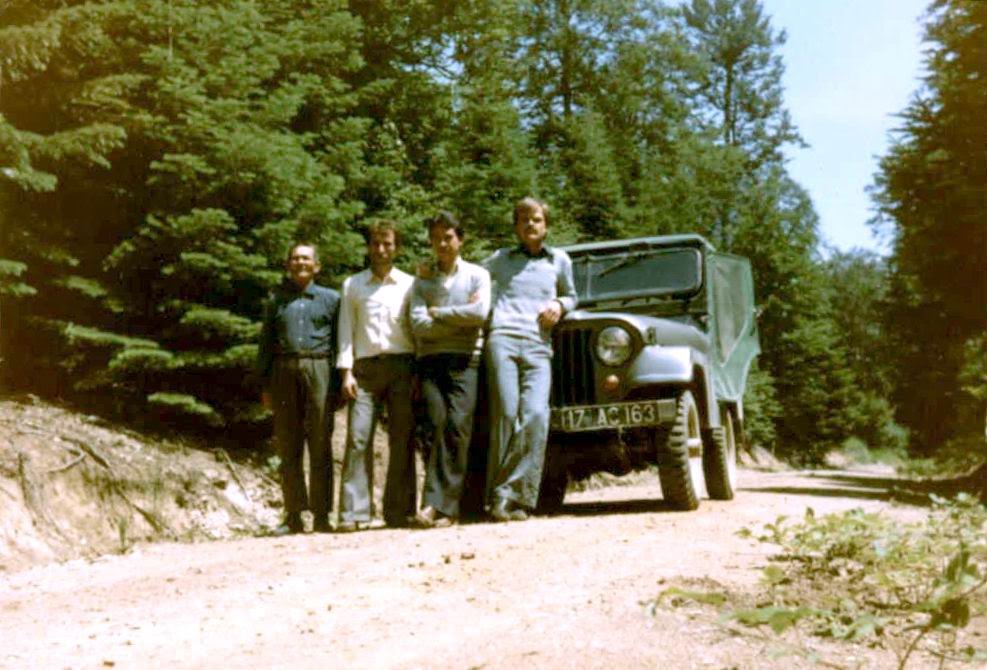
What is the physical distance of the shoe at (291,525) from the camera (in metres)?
8.81

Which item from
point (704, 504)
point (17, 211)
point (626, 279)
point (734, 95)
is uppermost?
point (734, 95)

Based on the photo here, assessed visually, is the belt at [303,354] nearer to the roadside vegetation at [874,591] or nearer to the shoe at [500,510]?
the shoe at [500,510]

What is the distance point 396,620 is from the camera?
200 inches

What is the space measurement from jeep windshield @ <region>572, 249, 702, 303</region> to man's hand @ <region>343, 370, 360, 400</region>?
298 cm

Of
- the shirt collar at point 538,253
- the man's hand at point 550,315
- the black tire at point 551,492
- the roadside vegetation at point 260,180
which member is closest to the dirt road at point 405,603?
the man's hand at point 550,315

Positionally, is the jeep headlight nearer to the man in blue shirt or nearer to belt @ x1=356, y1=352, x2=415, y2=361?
belt @ x1=356, y1=352, x2=415, y2=361

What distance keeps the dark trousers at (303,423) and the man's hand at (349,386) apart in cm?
21

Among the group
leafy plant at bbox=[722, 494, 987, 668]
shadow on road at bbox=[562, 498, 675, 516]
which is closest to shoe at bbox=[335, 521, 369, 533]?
shadow on road at bbox=[562, 498, 675, 516]

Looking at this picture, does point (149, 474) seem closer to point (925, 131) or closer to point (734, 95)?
point (925, 131)

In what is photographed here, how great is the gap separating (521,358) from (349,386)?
1.21 meters

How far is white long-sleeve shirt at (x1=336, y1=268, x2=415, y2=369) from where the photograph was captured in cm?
856

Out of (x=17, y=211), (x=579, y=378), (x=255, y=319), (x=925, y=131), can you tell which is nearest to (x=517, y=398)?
(x=579, y=378)

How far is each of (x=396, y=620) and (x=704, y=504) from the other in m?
5.63

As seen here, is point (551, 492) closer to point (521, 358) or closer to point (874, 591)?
point (521, 358)
